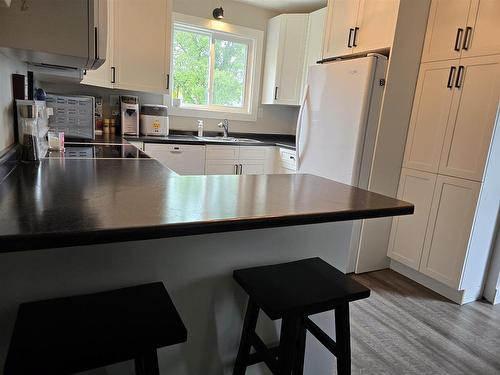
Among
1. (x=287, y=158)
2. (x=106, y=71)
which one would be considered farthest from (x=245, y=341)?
(x=106, y=71)

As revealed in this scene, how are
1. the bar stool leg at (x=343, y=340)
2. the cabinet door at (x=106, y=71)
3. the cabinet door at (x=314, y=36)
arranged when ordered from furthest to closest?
1. the cabinet door at (x=314, y=36)
2. the cabinet door at (x=106, y=71)
3. the bar stool leg at (x=343, y=340)

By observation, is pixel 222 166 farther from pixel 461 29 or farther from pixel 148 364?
pixel 148 364

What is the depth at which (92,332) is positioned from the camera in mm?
745

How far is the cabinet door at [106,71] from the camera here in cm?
288

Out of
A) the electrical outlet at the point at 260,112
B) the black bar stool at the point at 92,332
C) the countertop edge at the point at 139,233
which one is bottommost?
the black bar stool at the point at 92,332

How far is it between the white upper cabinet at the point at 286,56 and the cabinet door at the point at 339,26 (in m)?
0.92

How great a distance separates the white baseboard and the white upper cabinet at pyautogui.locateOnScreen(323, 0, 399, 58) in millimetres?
1795

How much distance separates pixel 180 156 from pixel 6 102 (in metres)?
1.83

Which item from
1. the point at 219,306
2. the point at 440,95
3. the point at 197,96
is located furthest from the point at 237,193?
the point at 197,96

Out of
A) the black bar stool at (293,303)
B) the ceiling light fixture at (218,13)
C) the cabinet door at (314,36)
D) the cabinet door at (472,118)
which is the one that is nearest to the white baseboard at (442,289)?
the cabinet door at (472,118)

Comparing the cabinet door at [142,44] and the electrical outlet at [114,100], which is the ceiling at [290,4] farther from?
the electrical outlet at [114,100]

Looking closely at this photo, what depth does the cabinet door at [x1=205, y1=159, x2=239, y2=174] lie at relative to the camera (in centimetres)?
344

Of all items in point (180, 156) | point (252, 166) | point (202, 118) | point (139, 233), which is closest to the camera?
point (139, 233)

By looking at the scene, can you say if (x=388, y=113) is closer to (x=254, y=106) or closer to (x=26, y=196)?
(x=254, y=106)
